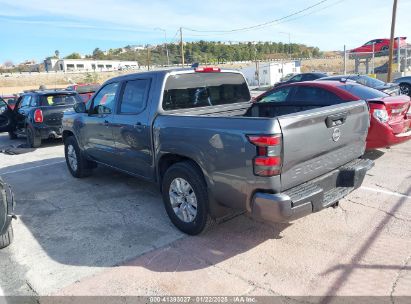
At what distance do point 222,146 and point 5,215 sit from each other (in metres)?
2.52

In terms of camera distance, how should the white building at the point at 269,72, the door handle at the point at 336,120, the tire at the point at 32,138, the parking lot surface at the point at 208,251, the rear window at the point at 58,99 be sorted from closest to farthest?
the parking lot surface at the point at 208,251 → the door handle at the point at 336,120 → the tire at the point at 32,138 → the rear window at the point at 58,99 → the white building at the point at 269,72

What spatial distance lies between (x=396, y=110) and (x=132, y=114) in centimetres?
462

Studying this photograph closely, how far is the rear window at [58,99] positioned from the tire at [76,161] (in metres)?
4.12

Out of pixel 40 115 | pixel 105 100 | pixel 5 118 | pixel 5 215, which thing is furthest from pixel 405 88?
pixel 5 215

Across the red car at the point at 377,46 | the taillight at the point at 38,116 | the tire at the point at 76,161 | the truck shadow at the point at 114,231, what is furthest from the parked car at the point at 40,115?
the red car at the point at 377,46

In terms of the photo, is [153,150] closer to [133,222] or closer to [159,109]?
[159,109]

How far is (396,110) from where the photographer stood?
6285 mm

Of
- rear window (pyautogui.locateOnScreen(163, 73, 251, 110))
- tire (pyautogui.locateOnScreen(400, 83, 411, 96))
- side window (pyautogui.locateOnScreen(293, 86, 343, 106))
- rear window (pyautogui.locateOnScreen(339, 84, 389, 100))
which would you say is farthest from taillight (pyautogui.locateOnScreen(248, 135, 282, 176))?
tire (pyautogui.locateOnScreen(400, 83, 411, 96))

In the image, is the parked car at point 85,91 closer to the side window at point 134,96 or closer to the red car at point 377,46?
the side window at point 134,96

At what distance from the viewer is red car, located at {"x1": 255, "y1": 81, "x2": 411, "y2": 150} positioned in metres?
6.14

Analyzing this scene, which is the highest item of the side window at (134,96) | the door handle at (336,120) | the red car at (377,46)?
the red car at (377,46)

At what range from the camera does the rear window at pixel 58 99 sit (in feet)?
34.6

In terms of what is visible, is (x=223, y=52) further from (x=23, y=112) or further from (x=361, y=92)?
(x=361, y=92)

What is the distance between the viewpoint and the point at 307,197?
10.6 ft
